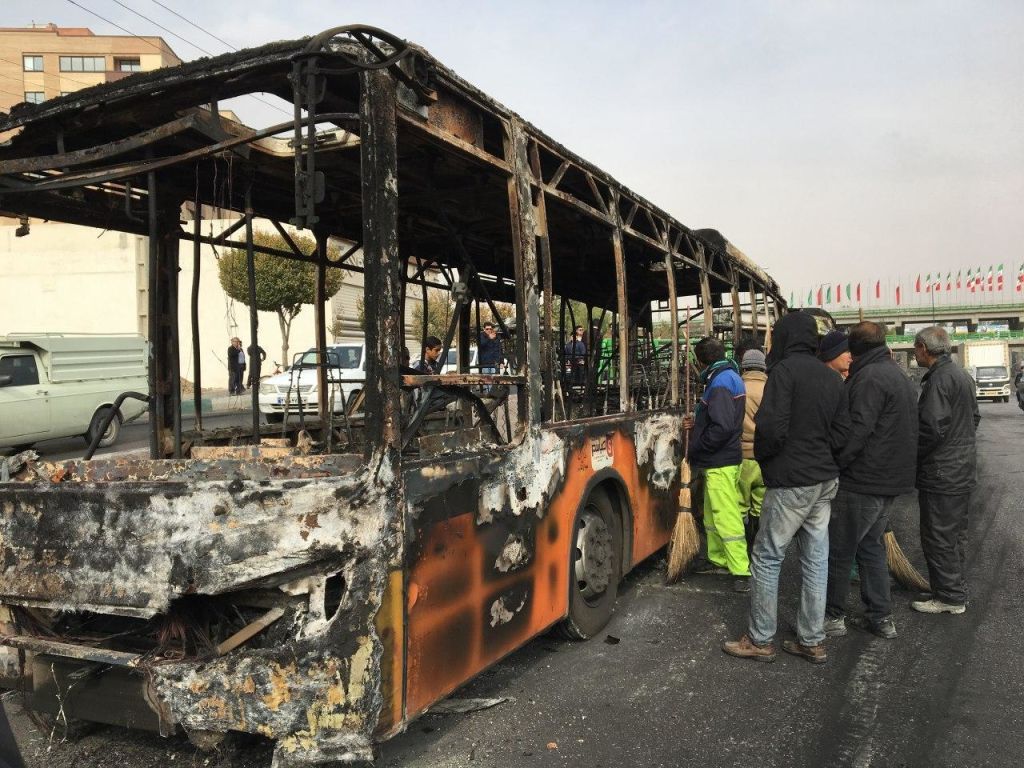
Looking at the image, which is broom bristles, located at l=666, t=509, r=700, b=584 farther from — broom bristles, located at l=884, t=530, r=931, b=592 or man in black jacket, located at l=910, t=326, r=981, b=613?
man in black jacket, located at l=910, t=326, r=981, b=613

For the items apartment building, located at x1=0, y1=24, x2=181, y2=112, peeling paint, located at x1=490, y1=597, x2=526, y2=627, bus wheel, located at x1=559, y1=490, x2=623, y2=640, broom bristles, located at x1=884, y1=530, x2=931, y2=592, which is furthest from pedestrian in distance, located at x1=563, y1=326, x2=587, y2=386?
apartment building, located at x1=0, y1=24, x2=181, y2=112

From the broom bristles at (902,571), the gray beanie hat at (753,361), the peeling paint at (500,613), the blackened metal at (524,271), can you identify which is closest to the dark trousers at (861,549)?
the broom bristles at (902,571)

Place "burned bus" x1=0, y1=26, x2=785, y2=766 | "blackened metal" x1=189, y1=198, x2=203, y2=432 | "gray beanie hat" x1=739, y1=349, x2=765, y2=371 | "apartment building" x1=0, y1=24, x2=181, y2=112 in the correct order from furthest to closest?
"apartment building" x1=0, y1=24, x2=181, y2=112, "gray beanie hat" x1=739, y1=349, x2=765, y2=371, "blackened metal" x1=189, y1=198, x2=203, y2=432, "burned bus" x1=0, y1=26, x2=785, y2=766

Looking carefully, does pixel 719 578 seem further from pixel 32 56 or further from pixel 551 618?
pixel 32 56

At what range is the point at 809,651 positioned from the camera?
4.13 meters

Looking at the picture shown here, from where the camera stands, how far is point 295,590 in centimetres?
253

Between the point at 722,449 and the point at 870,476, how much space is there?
1305 millimetres

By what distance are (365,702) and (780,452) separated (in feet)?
8.81

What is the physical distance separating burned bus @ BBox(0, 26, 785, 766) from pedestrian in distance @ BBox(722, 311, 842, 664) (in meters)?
0.97

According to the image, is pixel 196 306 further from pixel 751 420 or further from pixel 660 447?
pixel 751 420

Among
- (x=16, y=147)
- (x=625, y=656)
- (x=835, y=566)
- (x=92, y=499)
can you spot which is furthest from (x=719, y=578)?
(x=16, y=147)

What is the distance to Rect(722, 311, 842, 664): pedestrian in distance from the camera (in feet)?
13.4

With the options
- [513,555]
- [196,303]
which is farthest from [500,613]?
[196,303]

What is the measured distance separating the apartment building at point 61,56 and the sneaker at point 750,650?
56.5 metres
